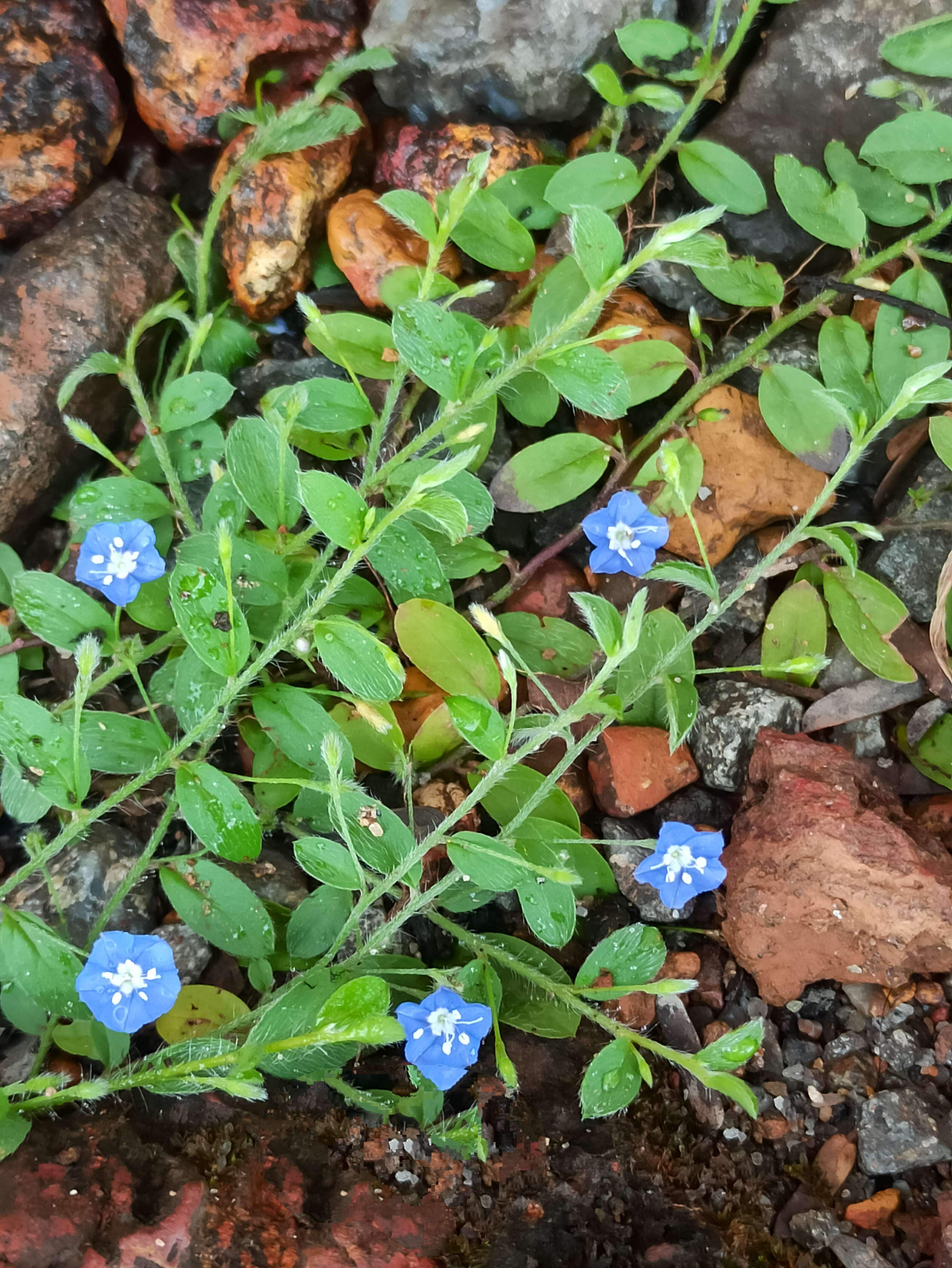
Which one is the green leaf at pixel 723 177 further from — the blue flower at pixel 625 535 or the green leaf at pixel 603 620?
the green leaf at pixel 603 620

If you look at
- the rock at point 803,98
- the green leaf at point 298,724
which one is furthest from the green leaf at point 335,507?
the rock at point 803,98

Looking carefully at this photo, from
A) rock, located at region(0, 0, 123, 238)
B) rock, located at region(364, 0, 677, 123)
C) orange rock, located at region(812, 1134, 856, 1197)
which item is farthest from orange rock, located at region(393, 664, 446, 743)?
rock, located at region(0, 0, 123, 238)

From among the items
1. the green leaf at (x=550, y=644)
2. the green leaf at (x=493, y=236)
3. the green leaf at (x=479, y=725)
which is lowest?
the green leaf at (x=550, y=644)

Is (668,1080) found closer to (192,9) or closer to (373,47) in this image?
(373,47)

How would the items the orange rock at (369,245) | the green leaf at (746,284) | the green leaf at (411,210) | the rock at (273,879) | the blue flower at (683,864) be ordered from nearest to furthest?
the blue flower at (683,864) < the green leaf at (411,210) < the rock at (273,879) < the green leaf at (746,284) < the orange rock at (369,245)

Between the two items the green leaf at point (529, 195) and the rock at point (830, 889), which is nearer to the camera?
the rock at point (830, 889)

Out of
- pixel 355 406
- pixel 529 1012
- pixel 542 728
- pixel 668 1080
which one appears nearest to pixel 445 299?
pixel 355 406
